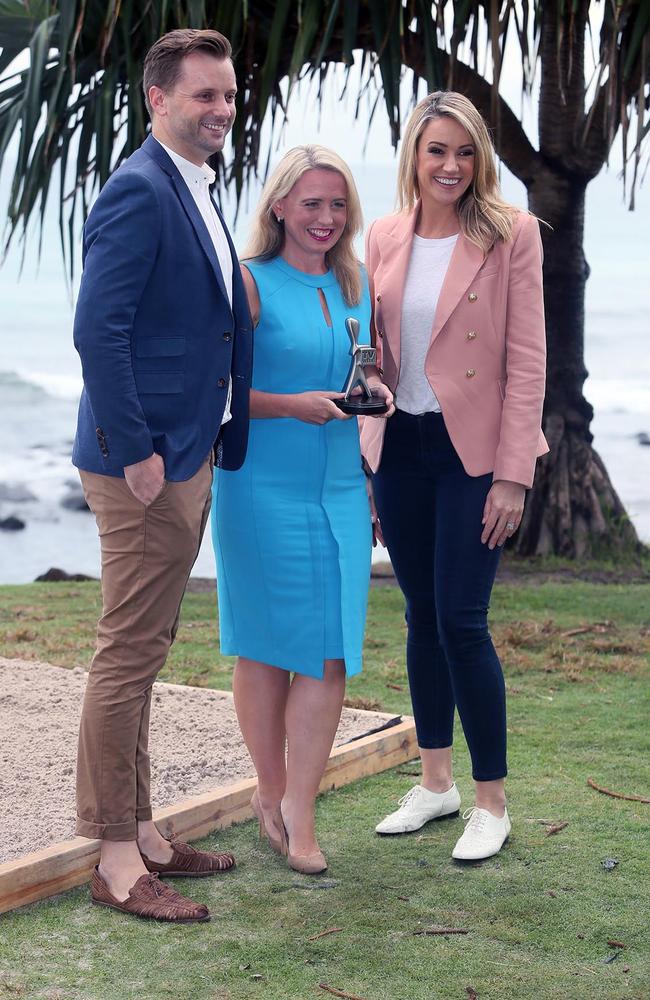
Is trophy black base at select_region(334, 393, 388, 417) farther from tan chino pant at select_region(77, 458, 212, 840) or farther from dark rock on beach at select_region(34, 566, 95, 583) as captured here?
dark rock on beach at select_region(34, 566, 95, 583)

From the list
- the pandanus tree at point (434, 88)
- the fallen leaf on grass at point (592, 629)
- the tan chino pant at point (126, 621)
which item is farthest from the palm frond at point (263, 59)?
the tan chino pant at point (126, 621)

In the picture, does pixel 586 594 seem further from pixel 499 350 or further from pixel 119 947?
pixel 119 947

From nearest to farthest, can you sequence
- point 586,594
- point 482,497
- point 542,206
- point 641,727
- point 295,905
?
point 295,905 < point 482,497 < point 641,727 < point 586,594 < point 542,206

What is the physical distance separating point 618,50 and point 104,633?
6.05 meters

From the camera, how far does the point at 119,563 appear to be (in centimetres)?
267

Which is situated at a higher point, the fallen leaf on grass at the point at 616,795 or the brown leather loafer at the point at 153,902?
the brown leather loafer at the point at 153,902

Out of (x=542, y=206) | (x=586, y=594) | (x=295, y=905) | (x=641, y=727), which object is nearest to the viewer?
(x=295, y=905)

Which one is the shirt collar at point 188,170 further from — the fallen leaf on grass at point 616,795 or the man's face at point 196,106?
the fallen leaf on grass at point 616,795

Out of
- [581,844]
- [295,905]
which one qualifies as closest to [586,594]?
[581,844]

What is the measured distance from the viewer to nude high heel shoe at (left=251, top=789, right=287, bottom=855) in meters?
3.06

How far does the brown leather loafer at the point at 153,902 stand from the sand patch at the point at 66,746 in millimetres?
339

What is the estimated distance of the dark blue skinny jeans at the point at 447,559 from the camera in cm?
298

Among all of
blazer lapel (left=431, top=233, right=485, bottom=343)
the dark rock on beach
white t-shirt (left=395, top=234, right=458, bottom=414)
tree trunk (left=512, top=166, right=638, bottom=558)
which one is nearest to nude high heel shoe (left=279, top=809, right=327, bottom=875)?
white t-shirt (left=395, top=234, right=458, bottom=414)

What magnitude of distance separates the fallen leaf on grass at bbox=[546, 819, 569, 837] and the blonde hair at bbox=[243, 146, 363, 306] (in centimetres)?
140
